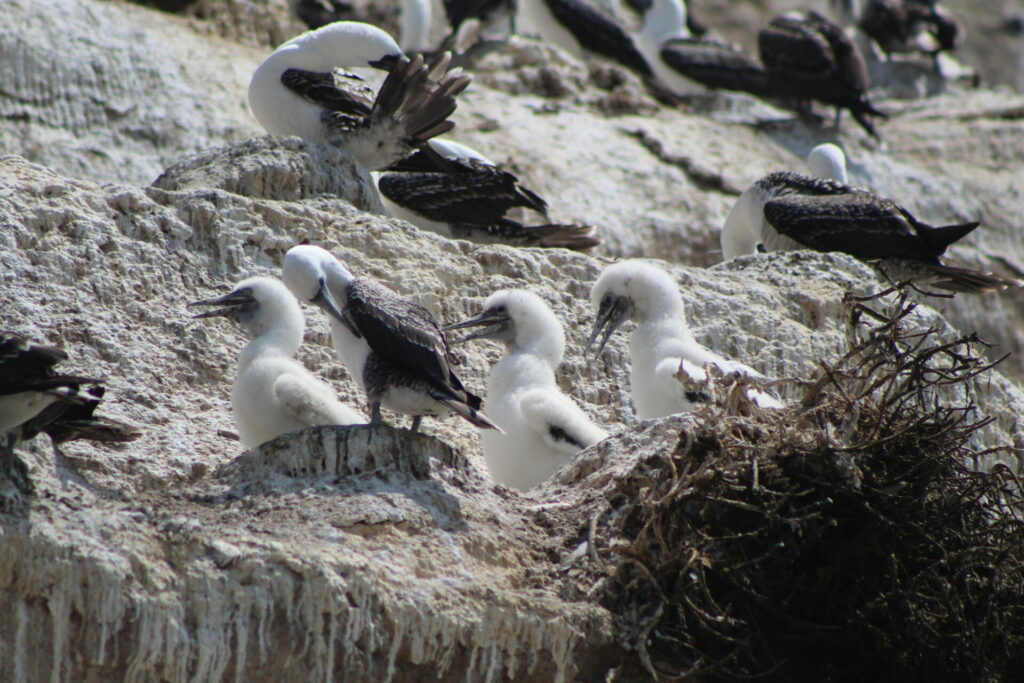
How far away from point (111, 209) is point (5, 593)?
9.70 ft

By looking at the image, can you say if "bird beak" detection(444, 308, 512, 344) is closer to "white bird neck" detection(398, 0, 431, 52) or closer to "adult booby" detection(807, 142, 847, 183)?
"adult booby" detection(807, 142, 847, 183)

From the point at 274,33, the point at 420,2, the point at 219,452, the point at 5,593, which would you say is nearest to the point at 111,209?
the point at 219,452

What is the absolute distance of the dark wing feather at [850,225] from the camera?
9.97m

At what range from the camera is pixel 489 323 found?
7559mm

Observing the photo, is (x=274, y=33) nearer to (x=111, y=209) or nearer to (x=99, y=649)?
(x=111, y=209)

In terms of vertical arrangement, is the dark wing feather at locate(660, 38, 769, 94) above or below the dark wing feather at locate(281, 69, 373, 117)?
below

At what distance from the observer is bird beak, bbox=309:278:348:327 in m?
6.48

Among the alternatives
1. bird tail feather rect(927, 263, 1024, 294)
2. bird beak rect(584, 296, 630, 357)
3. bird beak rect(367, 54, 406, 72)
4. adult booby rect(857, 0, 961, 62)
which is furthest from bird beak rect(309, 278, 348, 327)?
adult booby rect(857, 0, 961, 62)

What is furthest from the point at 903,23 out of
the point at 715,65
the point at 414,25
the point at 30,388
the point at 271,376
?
the point at 30,388

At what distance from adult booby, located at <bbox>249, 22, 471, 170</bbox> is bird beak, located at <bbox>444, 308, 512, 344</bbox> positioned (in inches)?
89.9

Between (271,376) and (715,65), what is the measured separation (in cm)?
1079

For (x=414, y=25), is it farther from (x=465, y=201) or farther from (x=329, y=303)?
(x=329, y=303)

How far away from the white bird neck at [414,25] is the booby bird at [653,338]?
8429 millimetres

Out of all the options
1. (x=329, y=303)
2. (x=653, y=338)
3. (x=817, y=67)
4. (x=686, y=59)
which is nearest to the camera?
(x=329, y=303)
